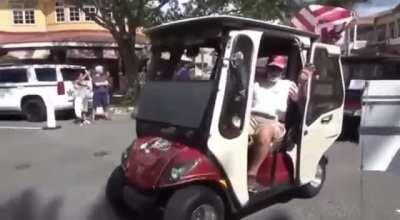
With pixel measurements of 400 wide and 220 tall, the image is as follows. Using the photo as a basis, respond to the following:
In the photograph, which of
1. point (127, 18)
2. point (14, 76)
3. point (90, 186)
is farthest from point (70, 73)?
point (90, 186)

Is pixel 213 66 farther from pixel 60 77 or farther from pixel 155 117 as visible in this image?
pixel 60 77

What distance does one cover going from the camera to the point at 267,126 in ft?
19.9

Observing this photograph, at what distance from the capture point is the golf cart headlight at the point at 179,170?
17.2 feet

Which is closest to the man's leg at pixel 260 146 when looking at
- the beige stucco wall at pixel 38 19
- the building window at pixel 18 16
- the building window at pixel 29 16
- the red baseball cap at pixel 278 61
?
the red baseball cap at pixel 278 61

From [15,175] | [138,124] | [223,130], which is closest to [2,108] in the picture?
[15,175]

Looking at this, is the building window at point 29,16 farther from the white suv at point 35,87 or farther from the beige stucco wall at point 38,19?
the white suv at point 35,87

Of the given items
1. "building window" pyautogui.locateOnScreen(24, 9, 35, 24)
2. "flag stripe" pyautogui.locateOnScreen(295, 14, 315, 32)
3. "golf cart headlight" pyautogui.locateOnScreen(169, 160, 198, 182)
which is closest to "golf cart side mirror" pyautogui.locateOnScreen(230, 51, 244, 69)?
"golf cart headlight" pyautogui.locateOnScreen(169, 160, 198, 182)

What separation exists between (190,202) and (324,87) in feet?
8.13

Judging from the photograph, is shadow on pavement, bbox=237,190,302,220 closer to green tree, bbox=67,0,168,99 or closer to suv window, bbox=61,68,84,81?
suv window, bbox=61,68,84,81

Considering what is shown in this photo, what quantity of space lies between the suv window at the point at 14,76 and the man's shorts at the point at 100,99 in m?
2.42

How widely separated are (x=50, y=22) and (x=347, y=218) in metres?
30.5

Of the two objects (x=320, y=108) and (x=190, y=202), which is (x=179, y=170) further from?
(x=320, y=108)

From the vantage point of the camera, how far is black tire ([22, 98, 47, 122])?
55.9 ft

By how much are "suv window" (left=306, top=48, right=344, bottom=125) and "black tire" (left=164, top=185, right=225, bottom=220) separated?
64.6 inches
